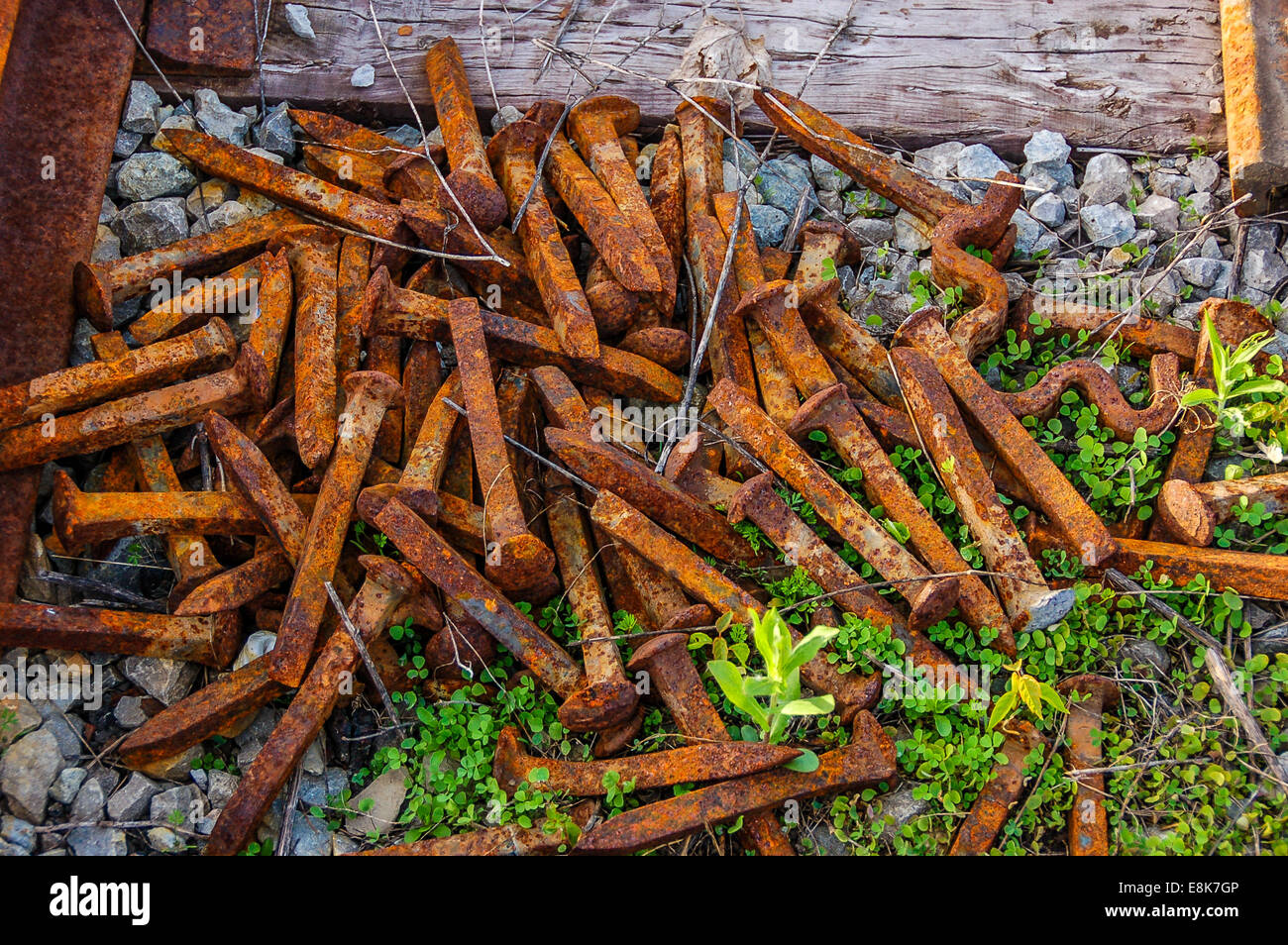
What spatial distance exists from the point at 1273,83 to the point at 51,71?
5.66 m

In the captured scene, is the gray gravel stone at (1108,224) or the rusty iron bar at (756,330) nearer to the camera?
the rusty iron bar at (756,330)

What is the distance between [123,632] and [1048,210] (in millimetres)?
4245

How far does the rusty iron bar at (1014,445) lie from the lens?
3277mm

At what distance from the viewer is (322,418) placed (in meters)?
3.46

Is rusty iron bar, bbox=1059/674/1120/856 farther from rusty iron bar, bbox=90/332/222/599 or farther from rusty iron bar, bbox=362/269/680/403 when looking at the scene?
rusty iron bar, bbox=90/332/222/599

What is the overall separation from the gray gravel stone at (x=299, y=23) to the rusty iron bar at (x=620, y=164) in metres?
1.51

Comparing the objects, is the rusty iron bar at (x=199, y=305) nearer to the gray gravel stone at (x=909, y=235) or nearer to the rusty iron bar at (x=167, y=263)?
the rusty iron bar at (x=167, y=263)

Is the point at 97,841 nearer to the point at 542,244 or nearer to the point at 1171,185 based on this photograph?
the point at 542,244

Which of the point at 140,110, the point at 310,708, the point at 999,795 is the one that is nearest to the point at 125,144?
the point at 140,110

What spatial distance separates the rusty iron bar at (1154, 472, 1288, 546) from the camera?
3367mm

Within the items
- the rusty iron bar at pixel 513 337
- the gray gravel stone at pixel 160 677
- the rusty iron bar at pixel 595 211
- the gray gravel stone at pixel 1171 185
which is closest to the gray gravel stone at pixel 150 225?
the rusty iron bar at pixel 513 337

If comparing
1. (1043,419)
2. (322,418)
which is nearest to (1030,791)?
(1043,419)

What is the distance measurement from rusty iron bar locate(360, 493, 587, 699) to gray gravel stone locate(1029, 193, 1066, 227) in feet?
10.1

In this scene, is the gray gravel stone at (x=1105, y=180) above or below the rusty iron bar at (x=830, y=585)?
above
